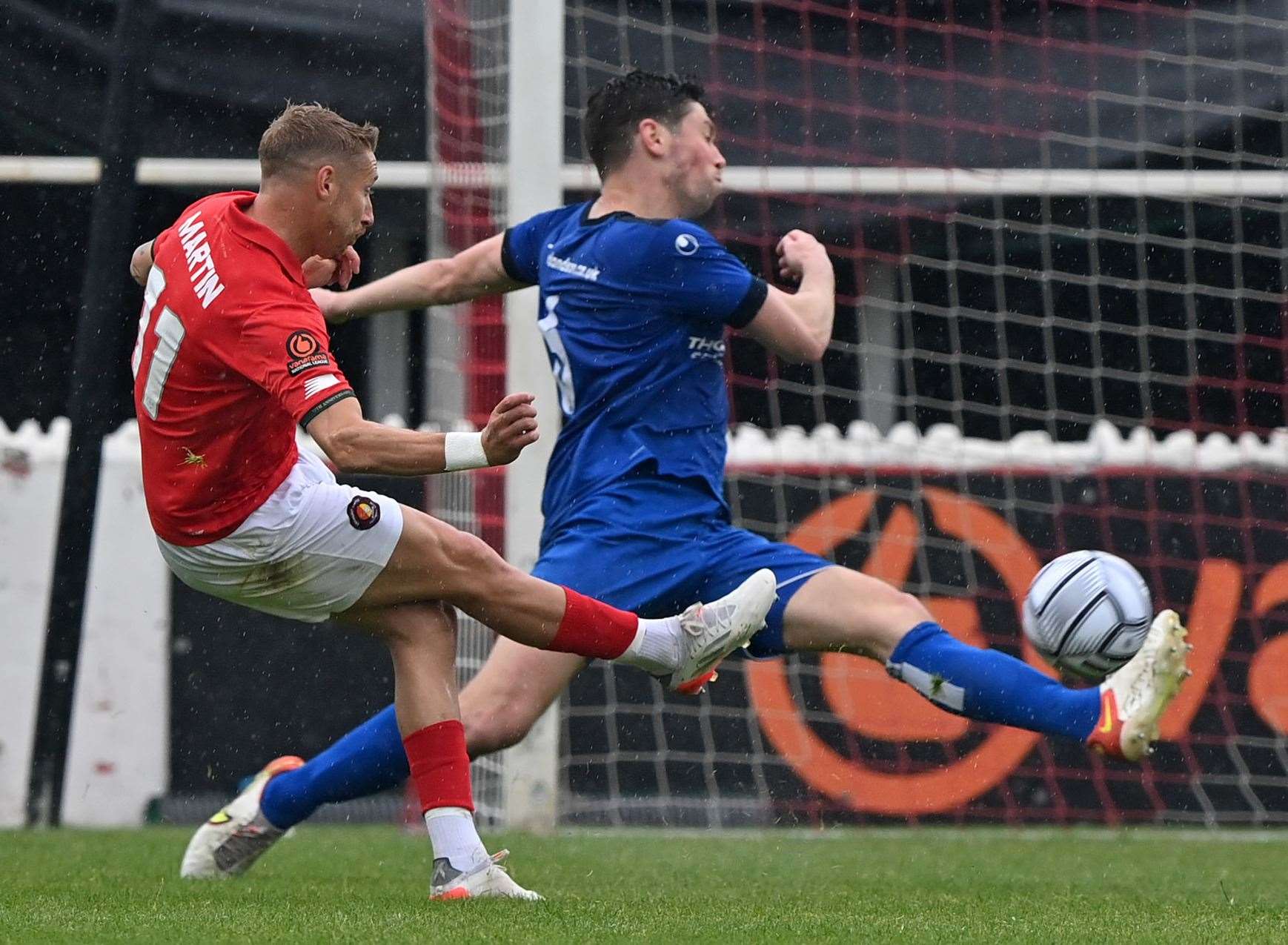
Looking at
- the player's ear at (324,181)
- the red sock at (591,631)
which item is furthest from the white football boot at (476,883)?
the player's ear at (324,181)

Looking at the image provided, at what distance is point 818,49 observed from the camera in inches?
339

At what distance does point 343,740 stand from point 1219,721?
4190 millimetres

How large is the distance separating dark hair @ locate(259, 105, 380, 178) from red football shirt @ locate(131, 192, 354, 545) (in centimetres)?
14

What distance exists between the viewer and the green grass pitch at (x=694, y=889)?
3596 millimetres

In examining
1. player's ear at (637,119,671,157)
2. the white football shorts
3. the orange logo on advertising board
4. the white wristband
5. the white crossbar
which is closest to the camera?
the white wristband

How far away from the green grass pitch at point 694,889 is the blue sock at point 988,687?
427mm

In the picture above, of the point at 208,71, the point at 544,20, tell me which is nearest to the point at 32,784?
the point at 544,20

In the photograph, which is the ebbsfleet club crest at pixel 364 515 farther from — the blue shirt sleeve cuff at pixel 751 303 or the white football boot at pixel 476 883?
the blue shirt sleeve cuff at pixel 751 303

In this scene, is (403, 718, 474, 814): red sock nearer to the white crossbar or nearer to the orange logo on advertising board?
the orange logo on advertising board

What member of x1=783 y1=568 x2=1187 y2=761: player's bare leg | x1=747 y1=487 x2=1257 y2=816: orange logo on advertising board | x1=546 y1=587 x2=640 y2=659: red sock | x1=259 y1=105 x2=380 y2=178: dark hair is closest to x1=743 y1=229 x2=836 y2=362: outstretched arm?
x1=783 y1=568 x2=1187 y2=761: player's bare leg

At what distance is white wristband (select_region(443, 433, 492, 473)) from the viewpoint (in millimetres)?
3699

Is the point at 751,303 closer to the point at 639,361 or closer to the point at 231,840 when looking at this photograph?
the point at 639,361

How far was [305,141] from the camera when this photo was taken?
160 inches

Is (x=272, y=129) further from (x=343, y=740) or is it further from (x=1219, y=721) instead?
(x=1219, y=721)
